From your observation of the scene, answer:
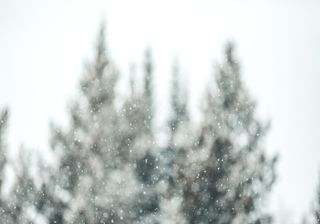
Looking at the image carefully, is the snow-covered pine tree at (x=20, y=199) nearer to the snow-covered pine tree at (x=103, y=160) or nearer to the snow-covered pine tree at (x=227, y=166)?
the snow-covered pine tree at (x=103, y=160)

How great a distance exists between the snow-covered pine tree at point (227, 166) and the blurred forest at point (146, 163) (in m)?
0.03

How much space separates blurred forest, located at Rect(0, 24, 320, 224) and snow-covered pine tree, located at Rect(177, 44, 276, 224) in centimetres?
3

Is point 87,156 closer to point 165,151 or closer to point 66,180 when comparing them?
point 66,180

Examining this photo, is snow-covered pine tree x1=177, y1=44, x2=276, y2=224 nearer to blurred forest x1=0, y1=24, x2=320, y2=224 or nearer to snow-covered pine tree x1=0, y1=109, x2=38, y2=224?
blurred forest x1=0, y1=24, x2=320, y2=224

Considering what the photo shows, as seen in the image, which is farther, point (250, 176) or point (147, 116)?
point (147, 116)

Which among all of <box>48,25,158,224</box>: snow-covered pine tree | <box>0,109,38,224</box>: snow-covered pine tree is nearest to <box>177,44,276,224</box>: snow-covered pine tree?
<box>48,25,158,224</box>: snow-covered pine tree

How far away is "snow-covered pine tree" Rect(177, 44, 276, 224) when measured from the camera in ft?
37.0

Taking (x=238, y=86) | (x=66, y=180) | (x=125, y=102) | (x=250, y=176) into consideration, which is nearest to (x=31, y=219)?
(x=66, y=180)

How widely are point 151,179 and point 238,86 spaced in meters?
4.36

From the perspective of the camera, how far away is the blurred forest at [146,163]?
37.3 feet

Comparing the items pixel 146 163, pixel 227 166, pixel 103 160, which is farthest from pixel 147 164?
pixel 227 166

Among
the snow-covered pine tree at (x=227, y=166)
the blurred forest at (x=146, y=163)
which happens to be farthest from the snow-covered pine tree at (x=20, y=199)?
the snow-covered pine tree at (x=227, y=166)

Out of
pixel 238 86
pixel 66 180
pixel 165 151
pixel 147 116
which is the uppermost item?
pixel 238 86

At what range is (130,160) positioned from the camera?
11828 millimetres
